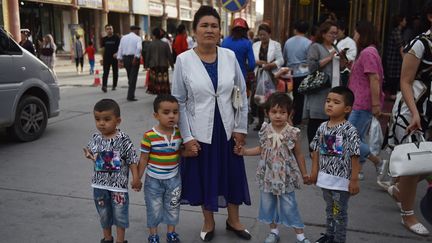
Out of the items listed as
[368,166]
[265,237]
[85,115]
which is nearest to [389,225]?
[265,237]

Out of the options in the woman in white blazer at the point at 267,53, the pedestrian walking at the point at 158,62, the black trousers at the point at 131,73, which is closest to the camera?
the woman in white blazer at the point at 267,53

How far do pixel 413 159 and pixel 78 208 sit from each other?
2.87 metres

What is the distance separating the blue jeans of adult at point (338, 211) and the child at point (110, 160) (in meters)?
1.36

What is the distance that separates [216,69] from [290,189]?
1013mm

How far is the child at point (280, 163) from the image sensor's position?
123 inches

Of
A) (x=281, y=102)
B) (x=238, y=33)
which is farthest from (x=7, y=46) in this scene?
(x=281, y=102)

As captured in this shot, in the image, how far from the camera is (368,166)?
545 centimetres

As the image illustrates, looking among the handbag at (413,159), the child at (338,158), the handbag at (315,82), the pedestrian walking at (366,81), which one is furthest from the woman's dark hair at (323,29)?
the handbag at (413,159)

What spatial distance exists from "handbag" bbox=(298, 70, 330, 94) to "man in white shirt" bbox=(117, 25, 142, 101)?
620 cm

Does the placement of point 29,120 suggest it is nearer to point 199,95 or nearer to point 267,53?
point 267,53

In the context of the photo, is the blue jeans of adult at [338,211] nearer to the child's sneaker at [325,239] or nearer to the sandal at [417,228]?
the child's sneaker at [325,239]

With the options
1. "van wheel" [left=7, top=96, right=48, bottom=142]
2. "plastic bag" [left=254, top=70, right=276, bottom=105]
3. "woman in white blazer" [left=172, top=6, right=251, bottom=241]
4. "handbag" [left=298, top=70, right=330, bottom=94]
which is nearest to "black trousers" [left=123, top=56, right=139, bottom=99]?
"van wheel" [left=7, top=96, right=48, bottom=142]

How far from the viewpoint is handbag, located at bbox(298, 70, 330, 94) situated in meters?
5.26

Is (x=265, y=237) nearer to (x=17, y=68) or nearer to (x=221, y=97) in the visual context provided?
(x=221, y=97)
